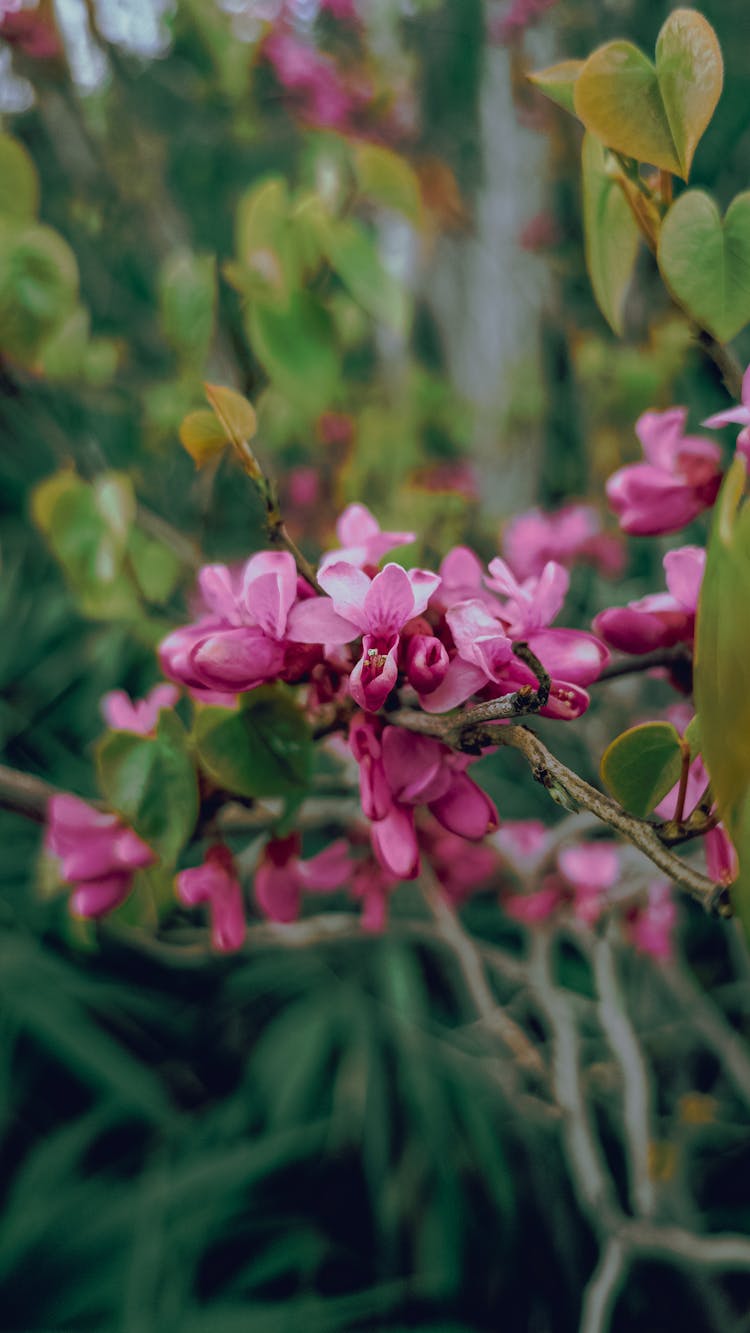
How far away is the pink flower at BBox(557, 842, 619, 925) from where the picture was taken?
0.62m

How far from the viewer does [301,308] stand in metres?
0.49

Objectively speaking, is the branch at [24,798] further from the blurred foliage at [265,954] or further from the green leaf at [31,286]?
the green leaf at [31,286]

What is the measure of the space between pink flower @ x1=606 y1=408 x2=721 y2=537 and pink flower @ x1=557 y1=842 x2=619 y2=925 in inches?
14.1

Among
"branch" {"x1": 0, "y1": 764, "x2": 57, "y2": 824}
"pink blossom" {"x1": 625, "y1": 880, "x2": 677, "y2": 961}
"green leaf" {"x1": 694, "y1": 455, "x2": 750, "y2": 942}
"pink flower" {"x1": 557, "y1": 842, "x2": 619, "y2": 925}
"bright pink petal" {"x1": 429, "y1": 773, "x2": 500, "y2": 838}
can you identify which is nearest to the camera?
"green leaf" {"x1": 694, "y1": 455, "x2": 750, "y2": 942}

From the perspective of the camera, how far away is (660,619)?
282 mm

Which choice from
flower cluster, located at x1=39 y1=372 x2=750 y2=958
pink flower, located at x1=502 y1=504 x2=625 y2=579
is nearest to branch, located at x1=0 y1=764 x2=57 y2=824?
flower cluster, located at x1=39 y1=372 x2=750 y2=958

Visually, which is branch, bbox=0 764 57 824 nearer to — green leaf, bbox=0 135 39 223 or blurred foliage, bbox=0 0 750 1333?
blurred foliage, bbox=0 0 750 1333

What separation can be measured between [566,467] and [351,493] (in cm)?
73

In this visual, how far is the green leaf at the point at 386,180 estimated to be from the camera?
0.51 meters

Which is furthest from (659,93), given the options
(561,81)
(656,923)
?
(656,923)

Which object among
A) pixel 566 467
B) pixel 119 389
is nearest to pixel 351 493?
pixel 119 389

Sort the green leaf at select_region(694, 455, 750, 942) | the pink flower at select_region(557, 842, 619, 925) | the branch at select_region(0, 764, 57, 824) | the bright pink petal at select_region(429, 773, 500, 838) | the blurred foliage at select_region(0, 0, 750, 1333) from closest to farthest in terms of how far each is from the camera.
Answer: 1. the green leaf at select_region(694, 455, 750, 942)
2. the bright pink petal at select_region(429, 773, 500, 838)
3. the branch at select_region(0, 764, 57, 824)
4. the blurred foliage at select_region(0, 0, 750, 1333)
5. the pink flower at select_region(557, 842, 619, 925)

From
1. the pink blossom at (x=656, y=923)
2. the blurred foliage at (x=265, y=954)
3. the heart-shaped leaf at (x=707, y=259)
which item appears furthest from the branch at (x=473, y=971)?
the heart-shaped leaf at (x=707, y=259)

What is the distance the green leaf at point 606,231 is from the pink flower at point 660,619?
0.30 feet
